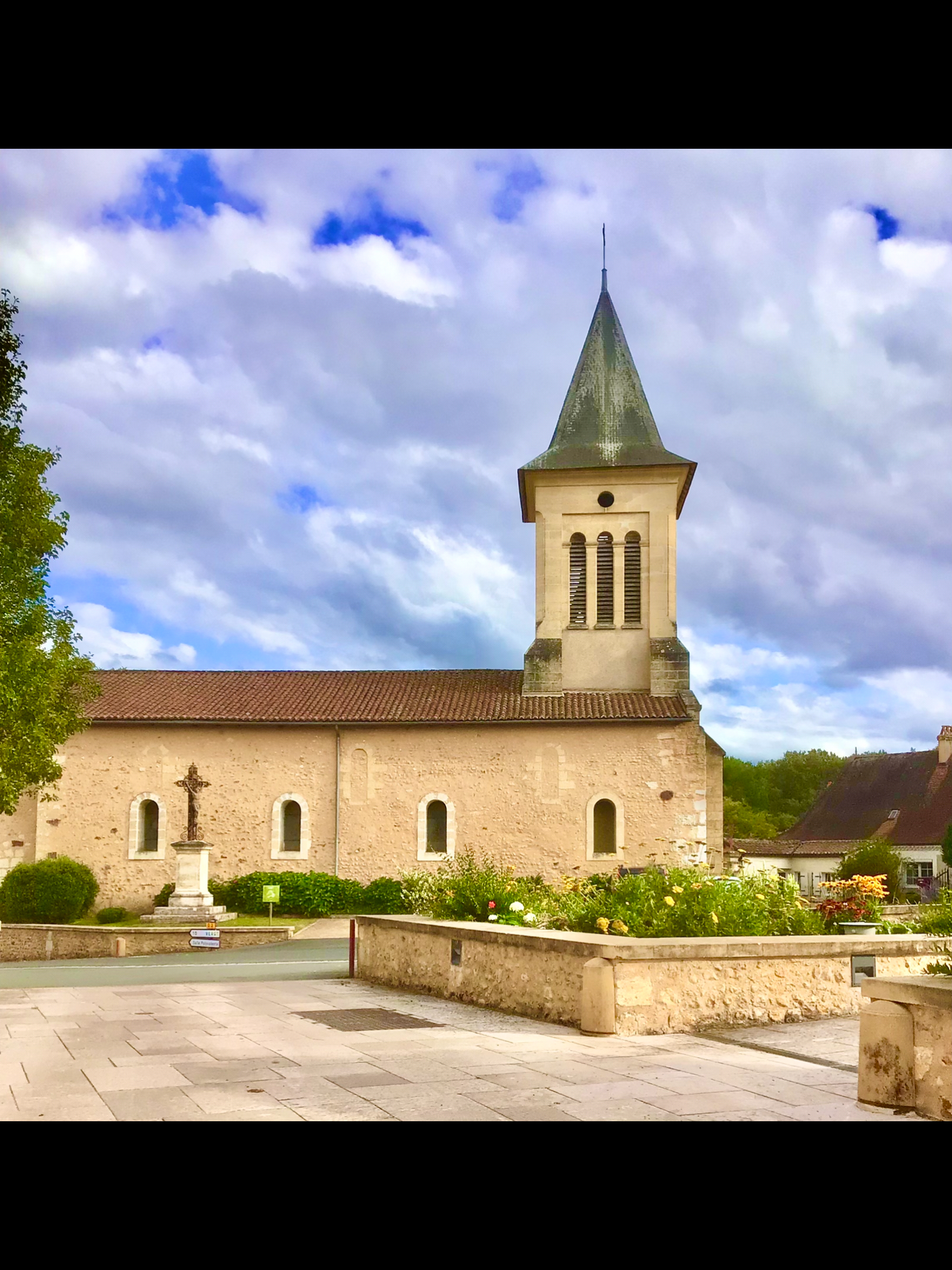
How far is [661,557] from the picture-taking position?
104 feet

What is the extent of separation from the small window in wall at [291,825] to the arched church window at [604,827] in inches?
302

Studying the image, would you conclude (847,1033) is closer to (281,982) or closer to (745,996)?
(745,996)

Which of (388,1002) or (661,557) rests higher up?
(661,557)

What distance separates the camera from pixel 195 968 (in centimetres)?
1697

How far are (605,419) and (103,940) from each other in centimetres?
1955

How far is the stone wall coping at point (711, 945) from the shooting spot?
28.9ft

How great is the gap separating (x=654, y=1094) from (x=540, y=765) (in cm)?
2317

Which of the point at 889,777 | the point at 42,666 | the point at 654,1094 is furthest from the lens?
Answer: the point at 889,777

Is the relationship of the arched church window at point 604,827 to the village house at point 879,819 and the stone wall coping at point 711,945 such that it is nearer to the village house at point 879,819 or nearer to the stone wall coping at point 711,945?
the village house at point 879,819

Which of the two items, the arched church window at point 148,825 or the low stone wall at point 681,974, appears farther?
the arched church window at point 148,825

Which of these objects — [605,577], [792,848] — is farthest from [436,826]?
[792,848]

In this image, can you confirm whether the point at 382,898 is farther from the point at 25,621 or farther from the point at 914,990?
the point at 914,990

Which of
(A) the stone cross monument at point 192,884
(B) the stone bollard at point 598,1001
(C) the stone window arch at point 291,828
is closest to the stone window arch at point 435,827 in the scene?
(C) the stone window arch at point 291,828
